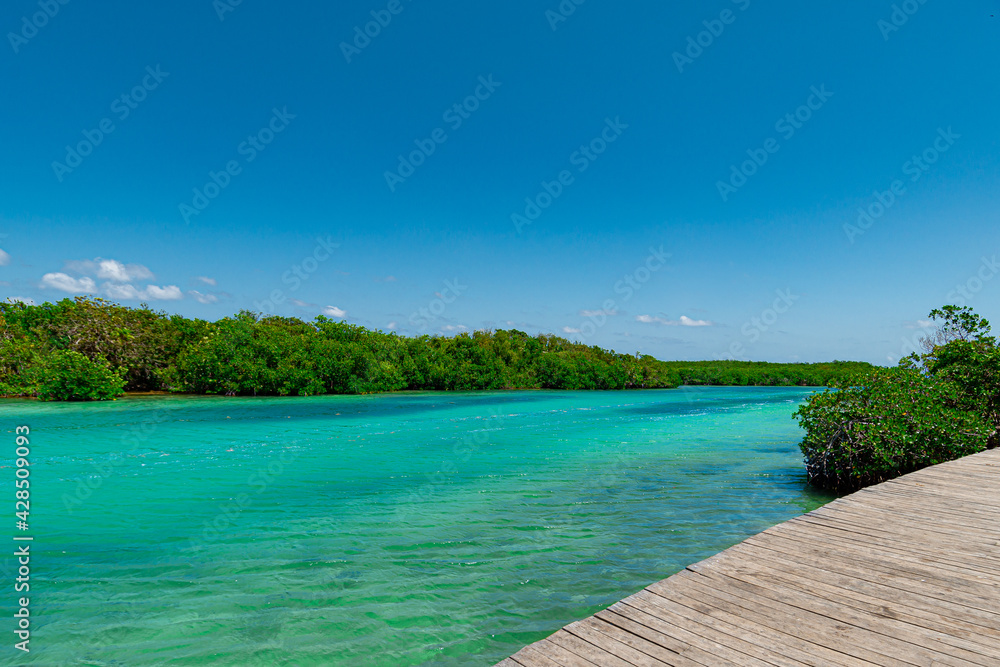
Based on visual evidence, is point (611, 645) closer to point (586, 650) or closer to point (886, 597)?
point (586, 650)

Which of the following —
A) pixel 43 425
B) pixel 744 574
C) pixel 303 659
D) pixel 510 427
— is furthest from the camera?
pixel 510 427

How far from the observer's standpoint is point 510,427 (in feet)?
71.6

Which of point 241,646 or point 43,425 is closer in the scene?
point 241,646

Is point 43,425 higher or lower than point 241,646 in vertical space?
higher

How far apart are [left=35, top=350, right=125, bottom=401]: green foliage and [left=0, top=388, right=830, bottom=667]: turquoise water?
1915 cm

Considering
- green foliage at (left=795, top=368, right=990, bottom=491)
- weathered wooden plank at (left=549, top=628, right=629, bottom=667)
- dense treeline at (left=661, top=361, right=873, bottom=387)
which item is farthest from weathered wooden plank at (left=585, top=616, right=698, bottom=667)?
dense treeline at (left=661, top=361, right=873, bottom=387)

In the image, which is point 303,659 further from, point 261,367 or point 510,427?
point 261,367

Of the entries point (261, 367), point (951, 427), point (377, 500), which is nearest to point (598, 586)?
point (377, 500)

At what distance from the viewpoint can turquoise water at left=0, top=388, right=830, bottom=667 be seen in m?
4.41

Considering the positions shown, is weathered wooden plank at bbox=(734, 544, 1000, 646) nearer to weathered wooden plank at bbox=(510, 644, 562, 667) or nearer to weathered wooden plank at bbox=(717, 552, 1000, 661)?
weathered wooden plank at bbox=(717, 552, 1000, 661)

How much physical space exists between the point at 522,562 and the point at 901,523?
373 centimetres

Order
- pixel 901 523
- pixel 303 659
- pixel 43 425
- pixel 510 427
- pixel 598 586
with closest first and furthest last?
pixel 303 659
pixel 901 523
pixel 598 586
pixel 43 425
pixel 510 427

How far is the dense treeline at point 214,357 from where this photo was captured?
33688mm

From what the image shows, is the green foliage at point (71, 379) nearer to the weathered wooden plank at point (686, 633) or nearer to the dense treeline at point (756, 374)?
the weathered wooden plank at point (686, 633)
